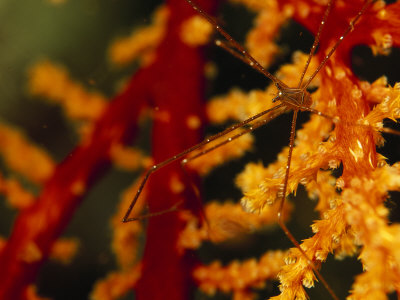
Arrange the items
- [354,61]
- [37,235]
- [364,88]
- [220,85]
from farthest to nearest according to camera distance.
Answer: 1. [220,85]
2. [37,235]
3. [354,61]
4. [364,88]

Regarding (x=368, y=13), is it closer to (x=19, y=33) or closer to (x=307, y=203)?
(x=307, y=203)

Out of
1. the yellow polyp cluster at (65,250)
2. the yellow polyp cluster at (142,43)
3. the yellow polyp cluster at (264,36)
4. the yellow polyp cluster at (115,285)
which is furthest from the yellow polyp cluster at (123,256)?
the yellow polyp cluster at (264,36)

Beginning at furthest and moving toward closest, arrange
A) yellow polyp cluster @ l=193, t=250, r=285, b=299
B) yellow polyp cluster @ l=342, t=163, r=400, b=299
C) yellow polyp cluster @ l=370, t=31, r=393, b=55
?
1. yellow polyp cluster @ l=193, t=250, r=285, b=299
2. yellow polyp cluster @ l=370, t=31, r=393, b=55
3. yellow polyp cluster @ l=342, t=163, r=400, b=299

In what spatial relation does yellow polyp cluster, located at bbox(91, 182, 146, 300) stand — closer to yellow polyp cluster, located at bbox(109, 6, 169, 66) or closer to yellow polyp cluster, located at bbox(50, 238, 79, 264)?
yellow polyp cluster, located at bbox(50, 238, 79, 264)

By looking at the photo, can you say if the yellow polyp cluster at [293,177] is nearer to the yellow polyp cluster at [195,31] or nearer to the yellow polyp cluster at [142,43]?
the yellow polyp cluster at [195,31]

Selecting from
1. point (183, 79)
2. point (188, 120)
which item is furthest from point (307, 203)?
point (183, 79)

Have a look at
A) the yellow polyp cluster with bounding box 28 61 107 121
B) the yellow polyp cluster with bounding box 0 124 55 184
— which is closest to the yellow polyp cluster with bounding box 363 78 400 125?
the yellow polyp cluster with bounding box 28 61 107 121
